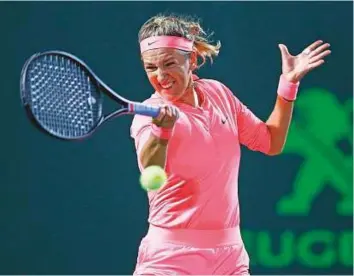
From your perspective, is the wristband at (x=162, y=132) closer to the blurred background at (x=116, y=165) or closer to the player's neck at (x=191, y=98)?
the player's neck at (x=191, y=98)

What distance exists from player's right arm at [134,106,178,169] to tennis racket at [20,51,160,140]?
36 millimetres

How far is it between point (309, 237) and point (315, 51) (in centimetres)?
218

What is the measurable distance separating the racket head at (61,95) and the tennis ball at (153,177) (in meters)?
0.24

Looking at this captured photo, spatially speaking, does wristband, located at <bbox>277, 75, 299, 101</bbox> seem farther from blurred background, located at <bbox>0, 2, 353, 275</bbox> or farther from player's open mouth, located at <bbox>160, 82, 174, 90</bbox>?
blurred background, located at <bbox>0, 2, 353, 275</bbox>

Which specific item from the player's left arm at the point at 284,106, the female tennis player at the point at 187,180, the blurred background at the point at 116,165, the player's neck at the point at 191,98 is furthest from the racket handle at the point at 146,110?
the blurred background at the point at 116,165

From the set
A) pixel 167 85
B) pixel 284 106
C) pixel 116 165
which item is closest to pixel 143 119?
pixel 167 85

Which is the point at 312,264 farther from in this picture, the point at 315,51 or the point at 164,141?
the point at 164,141

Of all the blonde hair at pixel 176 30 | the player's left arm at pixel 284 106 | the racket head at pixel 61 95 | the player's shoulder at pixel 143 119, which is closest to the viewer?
the racket head at pixel 61 95

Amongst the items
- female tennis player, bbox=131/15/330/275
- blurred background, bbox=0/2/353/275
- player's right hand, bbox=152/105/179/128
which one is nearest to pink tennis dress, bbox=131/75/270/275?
female tennis player, bbox=131/15/330/275

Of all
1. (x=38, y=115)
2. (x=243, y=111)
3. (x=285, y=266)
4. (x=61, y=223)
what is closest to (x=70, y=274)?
(x=61, y=223)

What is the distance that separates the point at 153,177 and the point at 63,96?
419 mm

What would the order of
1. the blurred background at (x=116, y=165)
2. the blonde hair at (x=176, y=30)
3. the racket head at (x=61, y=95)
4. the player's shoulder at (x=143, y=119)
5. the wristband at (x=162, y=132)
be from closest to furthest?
the racket head at (x=61, y=95) → the wristband at (x=162, y=132) → the player's shoulder at (x=143, y=119) → the blonde hair at (x=176, y=30) → the blurred background at (x=116, y=165)

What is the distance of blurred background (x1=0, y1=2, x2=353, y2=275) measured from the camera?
251 inches

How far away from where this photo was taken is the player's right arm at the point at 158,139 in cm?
377
